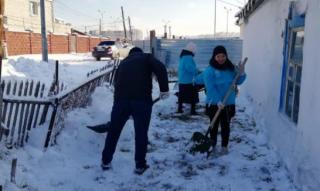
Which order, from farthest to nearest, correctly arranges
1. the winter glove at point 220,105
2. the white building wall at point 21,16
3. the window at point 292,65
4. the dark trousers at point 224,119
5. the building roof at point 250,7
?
the white building wall at point 21,16 → the building roof at point 250,7 → the dark trousers at point 224,119 → the winter glove at point 220,105 → the window at point 292,65

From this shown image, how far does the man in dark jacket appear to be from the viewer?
180 inches

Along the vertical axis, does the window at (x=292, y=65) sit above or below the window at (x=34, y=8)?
below

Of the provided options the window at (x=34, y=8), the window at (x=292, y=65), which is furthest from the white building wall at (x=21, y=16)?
the window at (x=292, y=65)

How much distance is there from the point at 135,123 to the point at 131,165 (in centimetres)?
64

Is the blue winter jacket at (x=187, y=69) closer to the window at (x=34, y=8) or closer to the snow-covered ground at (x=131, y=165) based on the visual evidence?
the snow-covered ground at (x=131, y=165)

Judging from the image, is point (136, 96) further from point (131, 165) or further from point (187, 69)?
point (187, 69)

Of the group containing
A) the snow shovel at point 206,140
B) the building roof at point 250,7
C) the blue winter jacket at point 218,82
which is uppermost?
the building roof at point 250,7

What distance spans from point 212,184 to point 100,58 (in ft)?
84.2

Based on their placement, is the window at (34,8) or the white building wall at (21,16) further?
the window at (34,8)

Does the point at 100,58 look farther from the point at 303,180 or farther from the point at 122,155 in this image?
the point at 303,180

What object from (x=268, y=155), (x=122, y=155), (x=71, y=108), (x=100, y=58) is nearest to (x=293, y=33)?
(x=268, y=155)

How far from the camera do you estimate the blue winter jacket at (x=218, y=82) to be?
521cm

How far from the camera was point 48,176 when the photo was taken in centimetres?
420

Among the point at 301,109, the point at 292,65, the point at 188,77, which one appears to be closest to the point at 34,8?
the point at 188,77
